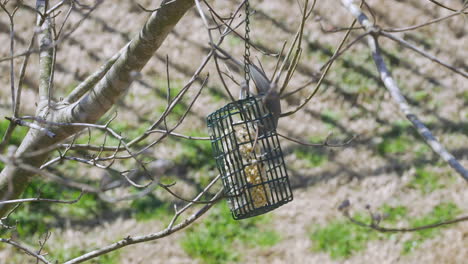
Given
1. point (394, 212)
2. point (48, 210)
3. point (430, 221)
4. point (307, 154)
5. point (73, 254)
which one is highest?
point (307, 154)

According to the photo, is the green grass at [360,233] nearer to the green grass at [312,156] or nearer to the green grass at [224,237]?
the green grass at [224,237]

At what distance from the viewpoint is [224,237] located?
4.43 meters

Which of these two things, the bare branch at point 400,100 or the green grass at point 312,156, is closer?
the bare branch at point 400,100

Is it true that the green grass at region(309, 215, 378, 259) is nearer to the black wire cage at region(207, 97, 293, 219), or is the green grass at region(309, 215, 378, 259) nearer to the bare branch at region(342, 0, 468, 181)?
the black wire cage at region(207, 97, 293, 219)

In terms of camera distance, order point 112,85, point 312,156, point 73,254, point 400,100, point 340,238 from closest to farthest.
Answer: point 400,100 → point 112,85 → point 73,254 → point 340,238 → point 312,156

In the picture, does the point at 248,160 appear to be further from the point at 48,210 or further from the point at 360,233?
the point at 48,210

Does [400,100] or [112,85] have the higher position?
[112,85]

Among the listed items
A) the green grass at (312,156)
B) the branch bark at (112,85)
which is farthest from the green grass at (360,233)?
the branch bark at (112,85)

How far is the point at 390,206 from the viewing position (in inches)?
183

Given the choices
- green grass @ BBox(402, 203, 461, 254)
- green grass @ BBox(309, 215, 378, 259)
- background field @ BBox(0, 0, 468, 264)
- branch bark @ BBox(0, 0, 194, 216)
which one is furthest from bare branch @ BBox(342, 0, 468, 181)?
green grass @ BBox(402, 203, 461, 254)

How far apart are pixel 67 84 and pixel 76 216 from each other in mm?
1398

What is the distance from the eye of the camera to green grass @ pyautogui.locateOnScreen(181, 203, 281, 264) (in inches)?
170

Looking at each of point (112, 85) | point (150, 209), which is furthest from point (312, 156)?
point (112, 85)

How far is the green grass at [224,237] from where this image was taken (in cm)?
431
